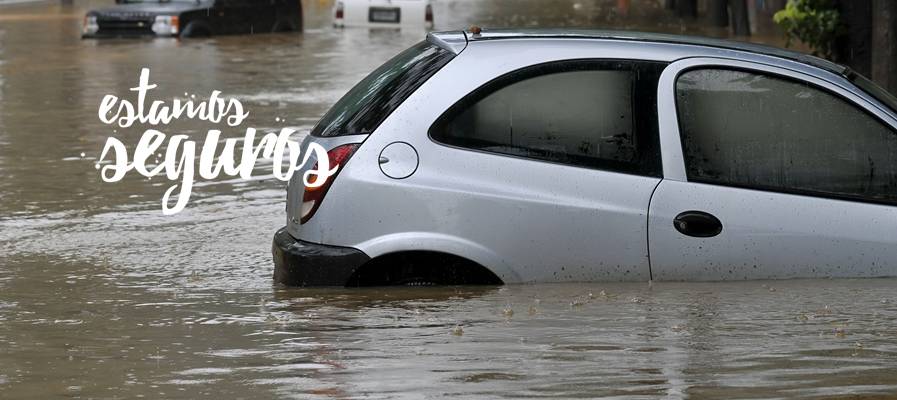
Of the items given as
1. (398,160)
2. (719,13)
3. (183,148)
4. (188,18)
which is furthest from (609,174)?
(719,13)

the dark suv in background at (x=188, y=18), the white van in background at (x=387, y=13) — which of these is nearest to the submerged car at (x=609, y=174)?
the dark suv in background at (x=188, y=18)

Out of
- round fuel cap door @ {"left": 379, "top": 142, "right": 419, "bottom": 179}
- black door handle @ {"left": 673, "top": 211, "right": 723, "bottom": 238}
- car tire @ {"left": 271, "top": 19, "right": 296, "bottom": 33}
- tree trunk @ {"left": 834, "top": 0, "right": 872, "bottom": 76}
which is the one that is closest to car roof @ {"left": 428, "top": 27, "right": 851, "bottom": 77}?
round fuel cap door @ {"left": 379, "top": 142, "right": 419, "bottom": 179}

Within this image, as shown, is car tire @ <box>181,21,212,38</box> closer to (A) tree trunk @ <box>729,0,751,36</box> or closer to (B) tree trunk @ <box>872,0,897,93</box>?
(A) tree trunk @ <box>729,0,751,36</box>

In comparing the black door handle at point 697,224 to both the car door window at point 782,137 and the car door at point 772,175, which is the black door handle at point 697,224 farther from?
the car door window at point 782,137

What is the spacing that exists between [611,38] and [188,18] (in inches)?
1073

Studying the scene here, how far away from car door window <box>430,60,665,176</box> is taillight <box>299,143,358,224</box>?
37 cm

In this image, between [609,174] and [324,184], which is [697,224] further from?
[324,184]

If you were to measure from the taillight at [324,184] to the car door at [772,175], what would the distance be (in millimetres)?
1295

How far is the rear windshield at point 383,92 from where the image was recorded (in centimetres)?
767

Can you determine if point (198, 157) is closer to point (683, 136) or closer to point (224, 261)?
point (224, 261)

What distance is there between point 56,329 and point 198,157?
832cm

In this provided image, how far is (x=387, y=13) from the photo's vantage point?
38062 millimetres

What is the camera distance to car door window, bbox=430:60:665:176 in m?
A: 7.52

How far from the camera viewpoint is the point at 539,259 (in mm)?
7555
